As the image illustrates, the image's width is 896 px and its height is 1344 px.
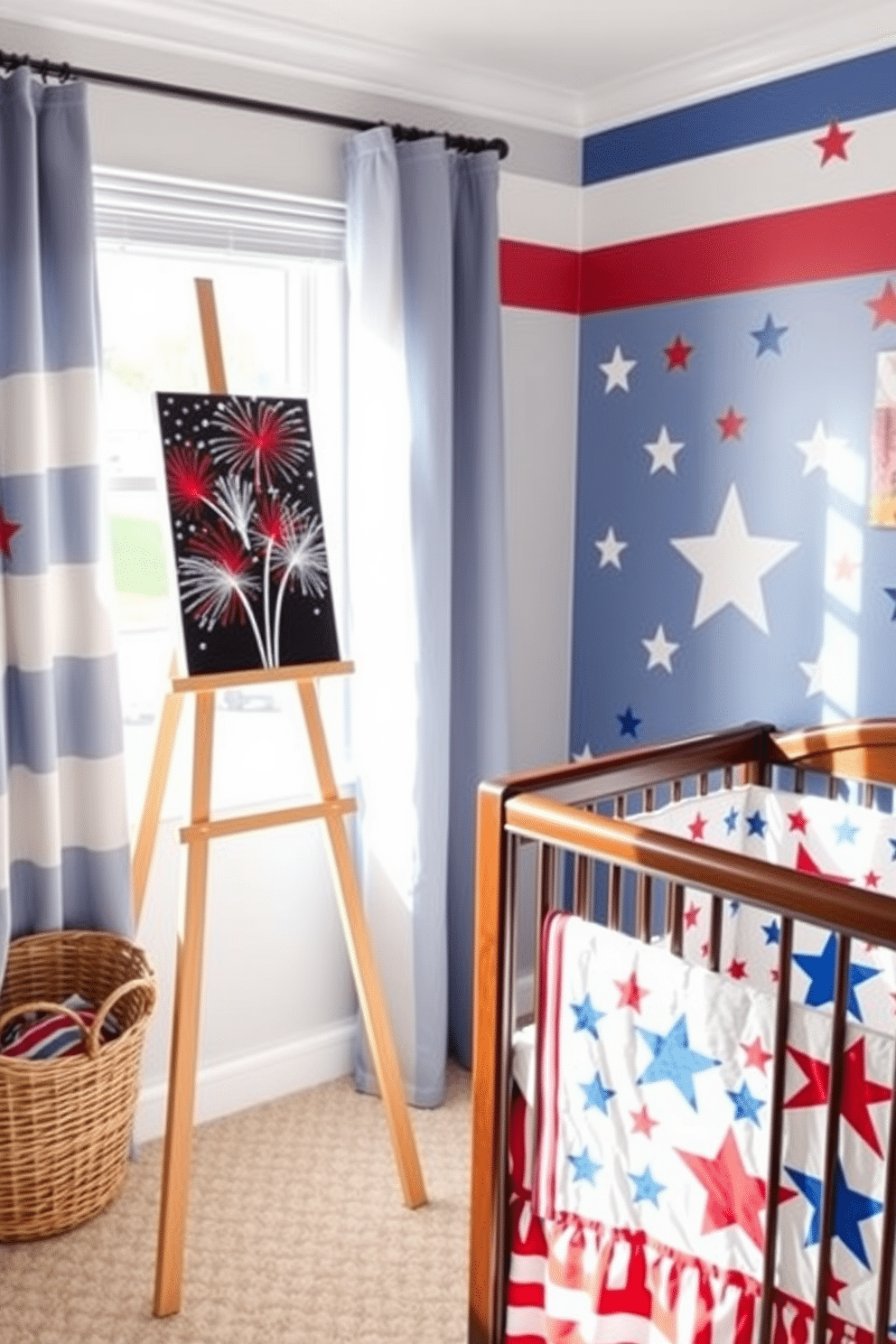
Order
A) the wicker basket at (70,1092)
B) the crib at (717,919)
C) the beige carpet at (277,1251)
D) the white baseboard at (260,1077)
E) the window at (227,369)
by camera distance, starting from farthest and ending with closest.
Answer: the white baseboard at (260,1077)
the window at (227,369)
the wicker basket at (70,1092)
the beige carpet at (277,1251)
the crib at (717,919)

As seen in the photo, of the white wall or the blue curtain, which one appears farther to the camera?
the blue curtain

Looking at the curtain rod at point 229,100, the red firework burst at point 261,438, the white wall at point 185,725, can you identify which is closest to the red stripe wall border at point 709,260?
the white wall at point 185,725

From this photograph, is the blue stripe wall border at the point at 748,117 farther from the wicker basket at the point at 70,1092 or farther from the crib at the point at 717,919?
the wicker basket at the point at 70,1092

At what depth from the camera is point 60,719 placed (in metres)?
2.51

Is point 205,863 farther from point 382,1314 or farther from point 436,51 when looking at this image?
point 436,51

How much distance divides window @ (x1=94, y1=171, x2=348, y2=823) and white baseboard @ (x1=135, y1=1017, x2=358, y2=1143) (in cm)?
57

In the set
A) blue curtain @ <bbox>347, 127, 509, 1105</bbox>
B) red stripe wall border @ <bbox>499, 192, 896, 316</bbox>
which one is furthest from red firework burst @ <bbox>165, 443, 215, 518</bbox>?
red stripe wall border @ <bbox>499, 192, 896, 316</bbox>

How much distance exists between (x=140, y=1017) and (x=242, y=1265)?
470mm

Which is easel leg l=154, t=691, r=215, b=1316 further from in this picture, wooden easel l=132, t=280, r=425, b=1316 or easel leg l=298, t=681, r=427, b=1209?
easel leg l=298, t=681, r=427, b=1209

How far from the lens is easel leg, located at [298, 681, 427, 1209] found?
98.0 inches

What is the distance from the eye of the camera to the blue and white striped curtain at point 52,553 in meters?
2.32

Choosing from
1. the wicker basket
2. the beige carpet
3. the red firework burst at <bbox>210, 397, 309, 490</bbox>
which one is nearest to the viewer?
the beige carpet

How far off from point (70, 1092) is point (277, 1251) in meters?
0.48

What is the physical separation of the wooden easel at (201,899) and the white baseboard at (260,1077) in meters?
0.39
